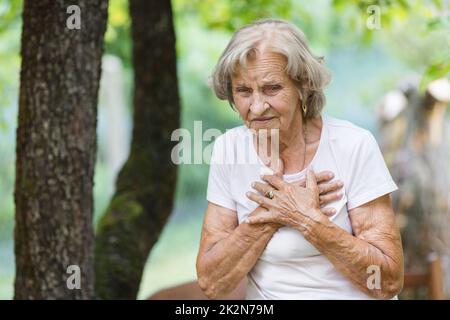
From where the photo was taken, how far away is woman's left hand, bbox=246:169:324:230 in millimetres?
2084

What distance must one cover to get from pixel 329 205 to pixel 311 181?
0.09 metres

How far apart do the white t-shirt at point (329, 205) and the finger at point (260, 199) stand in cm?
6

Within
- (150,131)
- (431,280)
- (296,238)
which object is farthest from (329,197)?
(150,131)

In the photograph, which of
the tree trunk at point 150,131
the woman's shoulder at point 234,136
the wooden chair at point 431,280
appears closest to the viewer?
the woman's shoulder at point 234,136

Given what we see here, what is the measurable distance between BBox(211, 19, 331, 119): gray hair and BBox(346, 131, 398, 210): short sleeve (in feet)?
0.66

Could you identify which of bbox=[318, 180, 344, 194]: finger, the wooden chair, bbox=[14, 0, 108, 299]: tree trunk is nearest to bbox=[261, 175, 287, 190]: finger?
bbox=[318, 180, 344, 194]: finger

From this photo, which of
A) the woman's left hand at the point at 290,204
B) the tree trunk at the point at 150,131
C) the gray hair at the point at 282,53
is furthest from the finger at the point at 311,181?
the tree trunk at the point at 150,131

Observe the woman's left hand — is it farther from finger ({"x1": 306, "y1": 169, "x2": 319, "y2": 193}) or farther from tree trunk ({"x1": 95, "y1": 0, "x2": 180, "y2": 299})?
tree trunk ({"x1": 95, "y1": 0, "x2": 180, "y2": 299})

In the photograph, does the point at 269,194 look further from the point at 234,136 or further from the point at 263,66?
the point at 263,66

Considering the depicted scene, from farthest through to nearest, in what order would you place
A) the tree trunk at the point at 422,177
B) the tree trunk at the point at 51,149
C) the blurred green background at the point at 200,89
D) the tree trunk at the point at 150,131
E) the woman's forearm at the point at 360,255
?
1. the blurred green background at the point at 200,89
2. the tree trunk at the point at 422,177
3. the tree trunk at the point at 150,131
4. the tree trunk at the point at 51,149
5. the woman's forearm at the point at 360,255

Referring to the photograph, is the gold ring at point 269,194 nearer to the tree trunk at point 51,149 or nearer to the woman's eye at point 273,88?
the woman's eye at point 273,88

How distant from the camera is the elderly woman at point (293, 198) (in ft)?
6.88

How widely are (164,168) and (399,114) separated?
2862 mm
